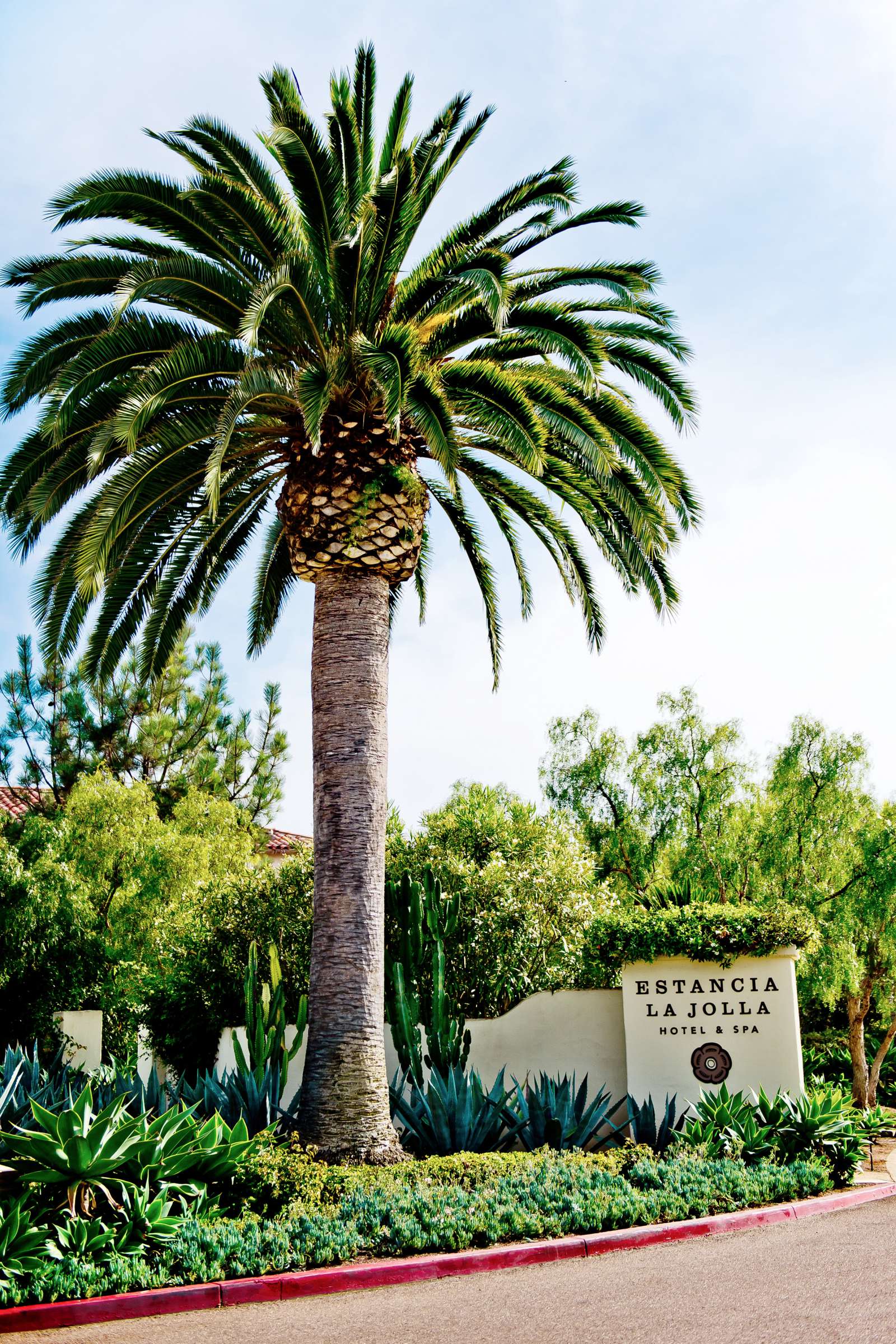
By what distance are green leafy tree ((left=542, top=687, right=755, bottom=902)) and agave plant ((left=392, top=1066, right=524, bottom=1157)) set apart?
10.5m

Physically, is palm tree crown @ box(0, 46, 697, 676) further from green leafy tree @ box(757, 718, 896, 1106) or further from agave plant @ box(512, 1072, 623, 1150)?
green leafy tree @ box(757, 718, 896, 1106)

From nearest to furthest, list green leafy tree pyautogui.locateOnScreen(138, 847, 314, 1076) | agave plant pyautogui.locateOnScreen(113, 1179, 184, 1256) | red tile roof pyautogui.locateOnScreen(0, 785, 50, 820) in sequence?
agave plant pyautogui.locateOnScreen(113, 1179, 184, 1256)
green leafy tree pyautogui.locateOnScreen(138, 847, 314, 1076)
red tile roof pyautogui.locateOnScreen(0, 785, 50, 820)

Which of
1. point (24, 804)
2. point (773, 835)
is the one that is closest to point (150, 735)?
point (24, 804)

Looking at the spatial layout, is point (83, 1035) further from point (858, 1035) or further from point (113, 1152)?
point (858, 1035)

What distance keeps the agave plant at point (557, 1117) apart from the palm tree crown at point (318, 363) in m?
5.76

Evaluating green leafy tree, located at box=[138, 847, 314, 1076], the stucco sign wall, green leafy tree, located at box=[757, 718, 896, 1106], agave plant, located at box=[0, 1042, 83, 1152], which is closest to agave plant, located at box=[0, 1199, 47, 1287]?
agave plant, located at box=[0, 1042, 83, 1152]

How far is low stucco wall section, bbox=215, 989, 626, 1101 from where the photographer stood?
46.0ft

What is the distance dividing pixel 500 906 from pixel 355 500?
6.94m

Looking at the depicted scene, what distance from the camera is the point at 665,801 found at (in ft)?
77.9

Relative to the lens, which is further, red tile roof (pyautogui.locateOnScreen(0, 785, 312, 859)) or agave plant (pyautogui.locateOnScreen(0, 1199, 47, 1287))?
red tile roof (pyautogui.locateOnScreen(0, 785, 312, 859))

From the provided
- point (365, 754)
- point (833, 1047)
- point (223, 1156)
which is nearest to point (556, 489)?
point (365, 754)

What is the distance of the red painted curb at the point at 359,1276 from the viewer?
704 cm

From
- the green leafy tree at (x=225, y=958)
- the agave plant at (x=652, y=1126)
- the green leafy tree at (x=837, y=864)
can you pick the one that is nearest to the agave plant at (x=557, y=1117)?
the agave plant at (x=652, y=1126)

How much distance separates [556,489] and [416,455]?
1.76 meters
